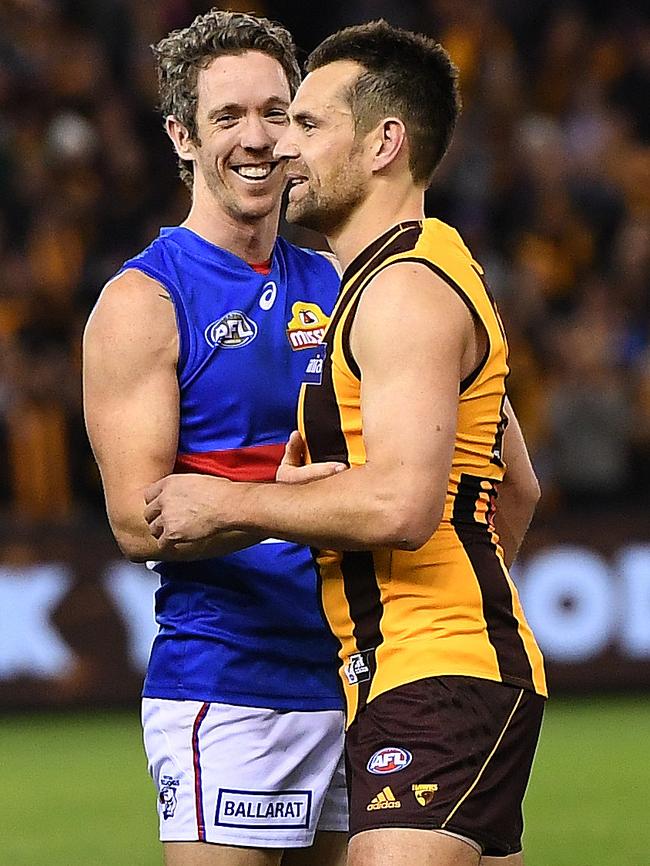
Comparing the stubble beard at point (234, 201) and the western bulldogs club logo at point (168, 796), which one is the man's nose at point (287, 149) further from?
the western bulldogs club logo at point (168, 796)

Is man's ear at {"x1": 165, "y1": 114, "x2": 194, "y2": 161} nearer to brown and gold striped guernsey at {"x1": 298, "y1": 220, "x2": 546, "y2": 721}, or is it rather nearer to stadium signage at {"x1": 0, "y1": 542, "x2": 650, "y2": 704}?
brown and gold striped guernsey at {"x1": 298, "y1": 220, "x2": 546, "y2": 721}

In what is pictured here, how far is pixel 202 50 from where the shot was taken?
433 centimetres

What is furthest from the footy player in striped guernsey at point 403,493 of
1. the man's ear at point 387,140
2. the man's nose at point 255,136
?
the man's nose at point 255,136

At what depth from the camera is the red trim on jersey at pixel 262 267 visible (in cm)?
432

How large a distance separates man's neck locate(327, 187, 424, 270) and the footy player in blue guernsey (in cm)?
61

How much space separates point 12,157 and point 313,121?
8867 millimetres

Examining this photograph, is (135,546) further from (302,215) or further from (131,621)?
(131,621)

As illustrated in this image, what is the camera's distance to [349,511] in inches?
129

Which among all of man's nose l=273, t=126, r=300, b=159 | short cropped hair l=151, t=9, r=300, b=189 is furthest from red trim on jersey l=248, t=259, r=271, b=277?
man's nose l=273, t=126, r=300, b=159

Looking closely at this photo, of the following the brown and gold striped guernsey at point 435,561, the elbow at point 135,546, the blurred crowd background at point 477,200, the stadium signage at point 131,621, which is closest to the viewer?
the brown and gold striped guernsey at point 435,561

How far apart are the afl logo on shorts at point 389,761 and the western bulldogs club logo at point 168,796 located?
0.79m

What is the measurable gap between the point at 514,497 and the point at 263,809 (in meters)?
0.93

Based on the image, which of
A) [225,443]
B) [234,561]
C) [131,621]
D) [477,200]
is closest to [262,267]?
[225,443]

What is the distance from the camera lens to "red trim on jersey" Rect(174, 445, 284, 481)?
13.5 ft
